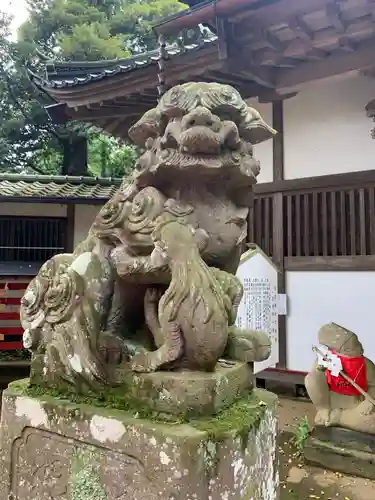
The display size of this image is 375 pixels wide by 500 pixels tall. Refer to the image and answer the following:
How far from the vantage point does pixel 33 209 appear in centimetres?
627

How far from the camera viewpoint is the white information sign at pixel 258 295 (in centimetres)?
368

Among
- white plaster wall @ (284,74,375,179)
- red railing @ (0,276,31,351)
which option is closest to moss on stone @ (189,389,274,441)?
white plaster wall @ (284,74,375,179)

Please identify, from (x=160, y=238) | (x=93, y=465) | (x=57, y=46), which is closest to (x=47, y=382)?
(x=93, y=465)

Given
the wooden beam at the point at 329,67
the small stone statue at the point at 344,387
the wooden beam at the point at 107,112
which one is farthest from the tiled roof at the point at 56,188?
the small stone statue at the point at 344,387

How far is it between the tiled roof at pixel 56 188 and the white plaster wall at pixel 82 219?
9.6 inches

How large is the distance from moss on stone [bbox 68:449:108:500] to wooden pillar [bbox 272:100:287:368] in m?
3.74

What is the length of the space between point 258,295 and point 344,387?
1.00 m

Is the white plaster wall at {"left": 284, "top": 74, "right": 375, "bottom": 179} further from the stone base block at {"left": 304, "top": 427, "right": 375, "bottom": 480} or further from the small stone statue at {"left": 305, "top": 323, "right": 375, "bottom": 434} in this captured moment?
the stone base block at {"left": 304, "top": 427, "right": 375, "bottom": 480}

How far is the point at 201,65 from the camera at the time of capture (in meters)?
4.05

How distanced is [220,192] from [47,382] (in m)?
0.89

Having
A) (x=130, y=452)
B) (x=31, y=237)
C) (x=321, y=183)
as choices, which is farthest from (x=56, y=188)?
(x=130, y=452)

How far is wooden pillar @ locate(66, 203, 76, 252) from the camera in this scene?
6.28 metres

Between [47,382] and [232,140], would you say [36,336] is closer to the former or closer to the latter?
[47,382]

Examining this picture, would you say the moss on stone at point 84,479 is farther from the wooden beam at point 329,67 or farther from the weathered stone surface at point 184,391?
the wooden beam at point 329,67
